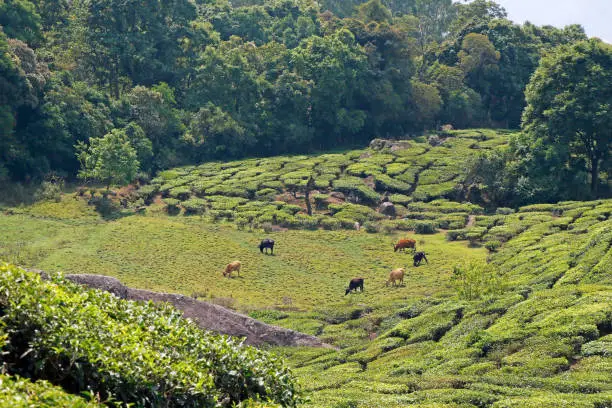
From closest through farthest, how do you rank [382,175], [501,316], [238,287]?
[501,316] → [238,287] → [382,175]

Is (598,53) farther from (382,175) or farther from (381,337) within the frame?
(381,337)

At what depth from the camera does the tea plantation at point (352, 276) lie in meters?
14.2

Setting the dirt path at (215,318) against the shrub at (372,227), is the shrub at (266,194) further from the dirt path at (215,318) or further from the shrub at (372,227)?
the dirt path at (215,318)

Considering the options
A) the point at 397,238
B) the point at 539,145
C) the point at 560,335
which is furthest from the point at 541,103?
the point at 560,335

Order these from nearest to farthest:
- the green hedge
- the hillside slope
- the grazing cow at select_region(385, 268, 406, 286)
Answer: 1. the green hedge
2. the hillside slope
3. the grazing cow at select_region(385, 268, 406, 286)

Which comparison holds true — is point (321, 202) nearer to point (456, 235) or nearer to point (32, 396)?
point (456, 235)

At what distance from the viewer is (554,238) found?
44688mm

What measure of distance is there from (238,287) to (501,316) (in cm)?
1898

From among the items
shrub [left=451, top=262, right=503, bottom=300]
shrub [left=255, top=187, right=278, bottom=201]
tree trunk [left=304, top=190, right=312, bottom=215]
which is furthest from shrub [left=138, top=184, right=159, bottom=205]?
shrub [left=451, top=262, right=503, bottom=300]

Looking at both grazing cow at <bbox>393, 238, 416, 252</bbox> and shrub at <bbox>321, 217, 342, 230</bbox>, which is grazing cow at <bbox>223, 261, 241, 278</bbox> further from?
shrub at <bbox>321, 217, 342, 230</bbox>

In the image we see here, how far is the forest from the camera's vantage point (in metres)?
61.3

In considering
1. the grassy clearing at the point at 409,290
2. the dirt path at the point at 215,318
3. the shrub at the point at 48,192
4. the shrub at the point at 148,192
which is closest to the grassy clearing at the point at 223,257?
the grassy clearing at the point at 409,290

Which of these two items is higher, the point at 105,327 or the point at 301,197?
the point at 105,327

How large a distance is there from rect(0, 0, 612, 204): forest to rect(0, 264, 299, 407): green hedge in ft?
151
